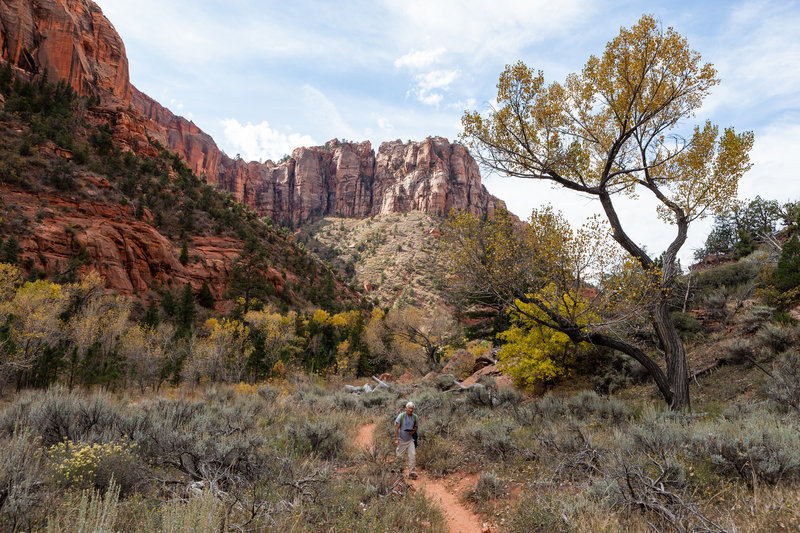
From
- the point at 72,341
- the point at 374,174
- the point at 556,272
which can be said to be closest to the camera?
the point at 556,272

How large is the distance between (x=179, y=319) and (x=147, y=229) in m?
12.6

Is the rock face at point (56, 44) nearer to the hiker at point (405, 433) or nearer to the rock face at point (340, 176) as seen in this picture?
the rock face at point (340, 176)

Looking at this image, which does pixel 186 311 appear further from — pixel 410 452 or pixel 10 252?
pixel 410 452

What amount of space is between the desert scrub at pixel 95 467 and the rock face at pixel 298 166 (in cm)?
5275

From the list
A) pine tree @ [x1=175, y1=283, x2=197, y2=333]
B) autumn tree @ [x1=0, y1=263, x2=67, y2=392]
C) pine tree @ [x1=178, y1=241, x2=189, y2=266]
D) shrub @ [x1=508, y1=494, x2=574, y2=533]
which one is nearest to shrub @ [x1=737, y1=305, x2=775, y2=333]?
shrub @ [x1=508, y1=494, x2=574, y2=533]

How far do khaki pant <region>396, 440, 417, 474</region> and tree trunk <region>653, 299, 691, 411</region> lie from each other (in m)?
5.72

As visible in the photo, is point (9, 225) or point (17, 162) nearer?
point (9, 225)

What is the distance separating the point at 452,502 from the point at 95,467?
4.67 m

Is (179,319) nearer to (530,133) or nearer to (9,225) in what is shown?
(9,225)

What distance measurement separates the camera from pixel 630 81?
828cm

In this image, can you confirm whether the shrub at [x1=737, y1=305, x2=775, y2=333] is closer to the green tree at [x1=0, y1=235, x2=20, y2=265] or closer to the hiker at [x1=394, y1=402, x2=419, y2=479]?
the hiker at [x1=394, y1=402, x2=419, y2=479]

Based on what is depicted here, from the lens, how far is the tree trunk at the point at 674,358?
7.12m

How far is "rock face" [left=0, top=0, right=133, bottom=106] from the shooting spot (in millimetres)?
39812

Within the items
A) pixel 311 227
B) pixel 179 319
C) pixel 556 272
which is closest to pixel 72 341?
pixel 179 319
